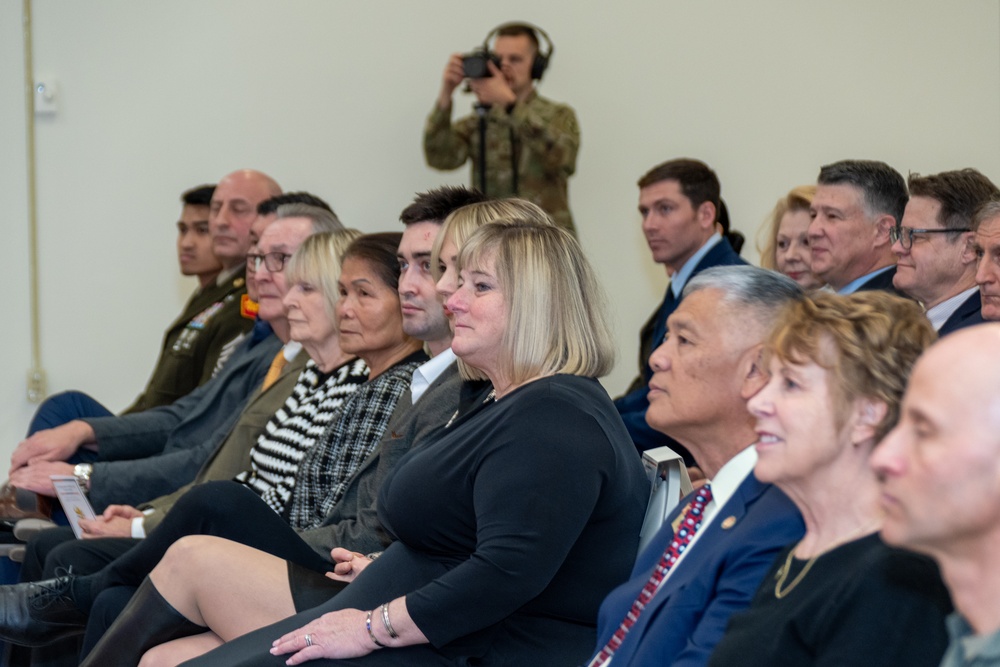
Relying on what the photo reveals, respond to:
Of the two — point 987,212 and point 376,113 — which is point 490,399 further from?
point 376,113

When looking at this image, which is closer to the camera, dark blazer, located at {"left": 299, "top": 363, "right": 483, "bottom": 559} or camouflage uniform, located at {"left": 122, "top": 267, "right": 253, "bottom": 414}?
dark blazer, located at {"left": 299, "top": 363, "right": 483, "bottom": 559}

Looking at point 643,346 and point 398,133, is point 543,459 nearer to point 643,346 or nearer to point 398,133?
point 643,346

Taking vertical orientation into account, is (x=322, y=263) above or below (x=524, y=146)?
below

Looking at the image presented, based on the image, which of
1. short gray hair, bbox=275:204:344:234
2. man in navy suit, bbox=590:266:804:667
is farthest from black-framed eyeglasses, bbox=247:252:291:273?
man in navy suit, bbox=590:266:804:667

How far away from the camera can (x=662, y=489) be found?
184 cm

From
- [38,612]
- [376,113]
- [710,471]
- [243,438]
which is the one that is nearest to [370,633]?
[710,471]

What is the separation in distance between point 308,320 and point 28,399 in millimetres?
3117

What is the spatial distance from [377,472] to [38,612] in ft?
2.55

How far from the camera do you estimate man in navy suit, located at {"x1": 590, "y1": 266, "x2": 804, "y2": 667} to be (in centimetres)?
141

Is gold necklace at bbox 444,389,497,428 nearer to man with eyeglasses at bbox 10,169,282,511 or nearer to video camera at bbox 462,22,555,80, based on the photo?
man with eyeglasses at bbox 10,169,282,511

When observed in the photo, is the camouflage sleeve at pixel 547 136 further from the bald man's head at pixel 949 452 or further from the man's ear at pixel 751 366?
the bald man's head at pixel 949 452

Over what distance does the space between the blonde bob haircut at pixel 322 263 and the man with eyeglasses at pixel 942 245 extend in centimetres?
135

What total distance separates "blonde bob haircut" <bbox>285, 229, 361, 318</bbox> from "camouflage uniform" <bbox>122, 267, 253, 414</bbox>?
0.97m

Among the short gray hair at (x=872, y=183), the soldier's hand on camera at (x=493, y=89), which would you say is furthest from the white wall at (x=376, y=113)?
the short gray hair at (x=872, y=183)
